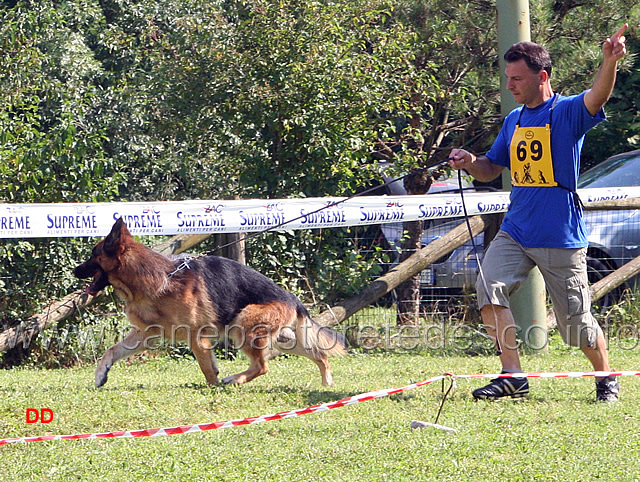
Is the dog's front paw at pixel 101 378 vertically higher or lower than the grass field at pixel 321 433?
higher

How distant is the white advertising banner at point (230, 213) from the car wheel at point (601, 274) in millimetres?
824

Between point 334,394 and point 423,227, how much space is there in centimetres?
450

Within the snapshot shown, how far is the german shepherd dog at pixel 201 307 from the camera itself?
582 centimetres

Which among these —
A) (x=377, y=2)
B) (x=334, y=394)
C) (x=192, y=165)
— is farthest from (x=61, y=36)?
(x=334, y=394)

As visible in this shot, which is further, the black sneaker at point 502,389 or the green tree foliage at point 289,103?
the green tree foliage at point 289,103

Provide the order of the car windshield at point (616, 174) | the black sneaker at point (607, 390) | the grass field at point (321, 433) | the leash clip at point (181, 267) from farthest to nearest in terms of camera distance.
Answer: the car windshield at point (616, 174), the leash clip at point (181, 267), the black sneaker at point (607, 390), the grass field at point (321, 433)

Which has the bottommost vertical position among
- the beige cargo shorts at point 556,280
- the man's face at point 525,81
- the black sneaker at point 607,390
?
the black sneaker at point 607,390

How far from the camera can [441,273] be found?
8930 mm

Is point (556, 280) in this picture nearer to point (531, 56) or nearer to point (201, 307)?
point (531, 56)

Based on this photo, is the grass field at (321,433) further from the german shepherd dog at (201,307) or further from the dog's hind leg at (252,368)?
the german shepherd dog at (201,307)

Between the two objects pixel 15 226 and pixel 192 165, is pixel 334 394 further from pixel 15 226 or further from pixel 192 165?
pixel 192 165

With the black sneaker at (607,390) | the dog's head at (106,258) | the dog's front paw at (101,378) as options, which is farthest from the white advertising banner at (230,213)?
the black sneaker at (607,390)

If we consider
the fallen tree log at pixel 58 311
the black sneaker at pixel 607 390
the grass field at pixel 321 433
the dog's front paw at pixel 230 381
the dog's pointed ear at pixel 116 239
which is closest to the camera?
the grass field at pixel 321 433

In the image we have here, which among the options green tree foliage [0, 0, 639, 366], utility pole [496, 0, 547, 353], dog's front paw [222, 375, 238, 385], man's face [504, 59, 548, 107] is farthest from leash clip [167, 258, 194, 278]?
utility pole [496, 0, 547, 353]
